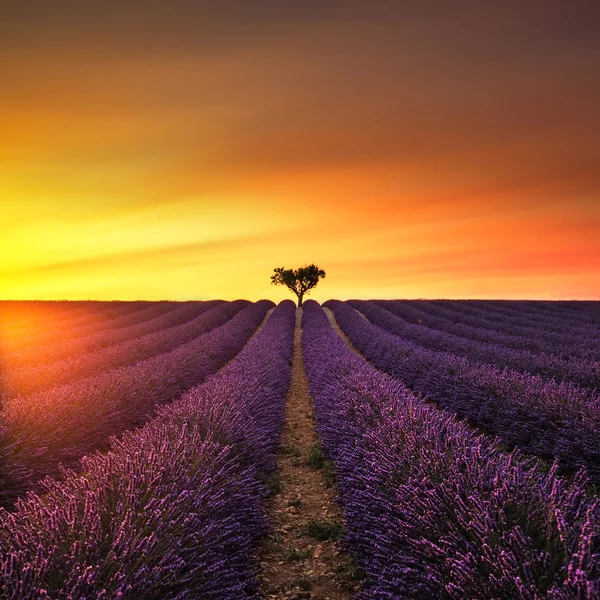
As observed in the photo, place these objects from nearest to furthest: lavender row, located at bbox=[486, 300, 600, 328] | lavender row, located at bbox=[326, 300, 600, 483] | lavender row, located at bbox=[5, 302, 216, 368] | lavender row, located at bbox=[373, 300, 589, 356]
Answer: lavender row, located at bbox=[326, 300, 600, 483] < lavender row, located at bbox=[5, 302, 216, 368] < lavender row, located at bbox=[373, 300, 589, 356] < lavender row, located at bbox=[486, 300, 600, 328]

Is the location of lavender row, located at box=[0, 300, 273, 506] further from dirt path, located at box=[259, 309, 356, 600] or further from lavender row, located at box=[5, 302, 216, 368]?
lavender row, located at box=[5, 302, 216, 368]

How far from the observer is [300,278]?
4269cm

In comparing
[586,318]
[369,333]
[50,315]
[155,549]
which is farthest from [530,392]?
[50,315]

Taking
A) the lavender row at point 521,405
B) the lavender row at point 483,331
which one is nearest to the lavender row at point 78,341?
the lavender row at point 521,405

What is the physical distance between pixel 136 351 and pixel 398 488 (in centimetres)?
1019

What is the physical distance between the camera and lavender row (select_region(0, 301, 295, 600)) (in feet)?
8.08

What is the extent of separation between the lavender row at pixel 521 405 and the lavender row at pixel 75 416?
4.99 m

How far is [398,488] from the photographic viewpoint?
145 inches

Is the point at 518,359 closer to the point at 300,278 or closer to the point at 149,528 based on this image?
the point at 149,528

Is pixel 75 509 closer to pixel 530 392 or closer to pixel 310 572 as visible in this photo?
pixel 310 572

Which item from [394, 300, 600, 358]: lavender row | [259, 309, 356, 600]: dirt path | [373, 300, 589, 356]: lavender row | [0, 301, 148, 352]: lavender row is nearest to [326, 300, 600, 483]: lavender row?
[259, 309, 356, 600]: dirt path

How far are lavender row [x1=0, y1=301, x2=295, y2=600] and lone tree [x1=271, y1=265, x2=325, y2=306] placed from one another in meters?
37.5

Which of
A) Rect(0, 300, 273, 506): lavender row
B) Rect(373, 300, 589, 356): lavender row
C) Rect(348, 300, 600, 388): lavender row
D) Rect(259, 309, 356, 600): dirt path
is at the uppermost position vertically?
Rect(373, 300, 589, 356): lavender row

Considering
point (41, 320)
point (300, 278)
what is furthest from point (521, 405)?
point (300, 278)
